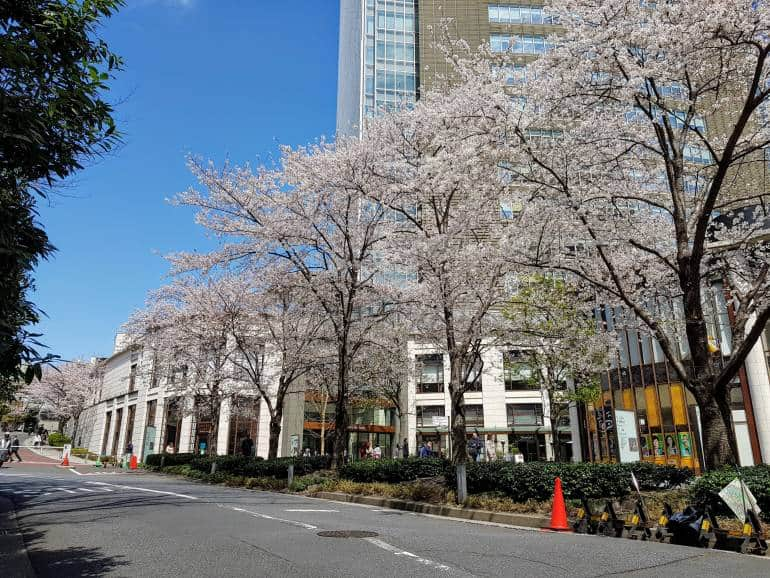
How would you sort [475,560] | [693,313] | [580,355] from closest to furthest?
[475,560] < [693,313] < [580,355]

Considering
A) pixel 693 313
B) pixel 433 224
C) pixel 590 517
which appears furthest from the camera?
pixel 433 224

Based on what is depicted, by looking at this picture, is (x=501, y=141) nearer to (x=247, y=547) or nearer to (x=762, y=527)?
(x=762, y=527)

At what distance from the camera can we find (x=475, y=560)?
6410 millimetres

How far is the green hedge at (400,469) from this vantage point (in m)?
15.5

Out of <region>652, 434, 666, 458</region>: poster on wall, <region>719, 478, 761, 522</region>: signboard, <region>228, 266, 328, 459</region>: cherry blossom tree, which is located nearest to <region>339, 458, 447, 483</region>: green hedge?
<region>228, 266, 328, 459</region>: cherry blossom tree

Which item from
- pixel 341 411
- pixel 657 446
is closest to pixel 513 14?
pixel 657 446

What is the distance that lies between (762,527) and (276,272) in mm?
16061

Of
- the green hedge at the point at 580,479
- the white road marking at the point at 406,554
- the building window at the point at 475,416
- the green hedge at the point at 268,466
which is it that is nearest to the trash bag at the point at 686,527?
the green hedge at the point at 580,479

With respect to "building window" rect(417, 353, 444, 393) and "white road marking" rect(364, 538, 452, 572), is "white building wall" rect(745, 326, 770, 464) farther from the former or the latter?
"building window" rect(417, 353, 444, 393)

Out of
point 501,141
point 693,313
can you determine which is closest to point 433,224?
point 501,141

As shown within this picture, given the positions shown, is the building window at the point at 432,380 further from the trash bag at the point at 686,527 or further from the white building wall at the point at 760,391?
the trash bag at the point at 686,527

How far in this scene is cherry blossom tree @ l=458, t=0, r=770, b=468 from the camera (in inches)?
399

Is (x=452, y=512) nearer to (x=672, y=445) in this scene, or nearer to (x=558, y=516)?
(x=558, y=516)

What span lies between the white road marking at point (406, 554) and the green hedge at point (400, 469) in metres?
7.84
